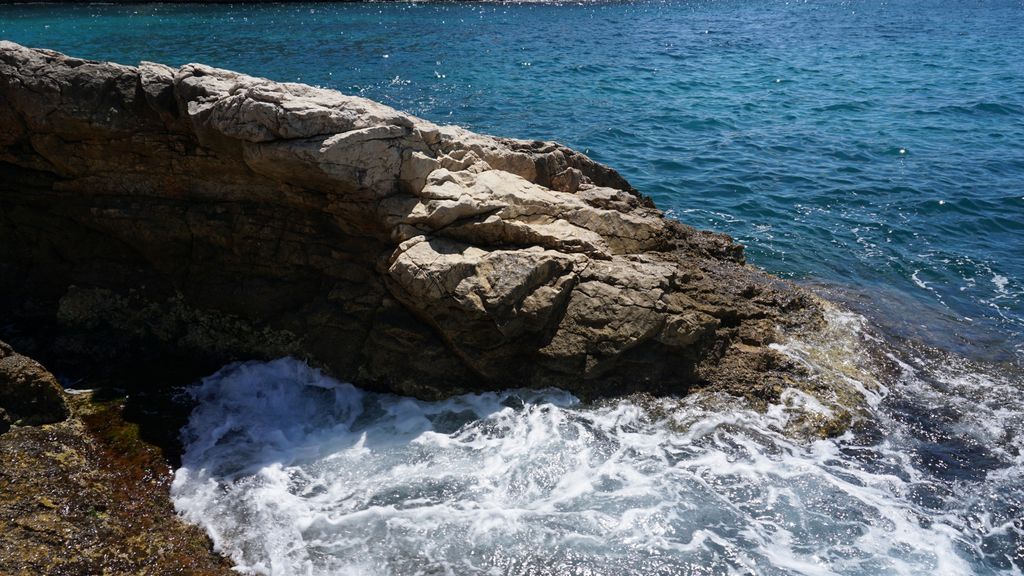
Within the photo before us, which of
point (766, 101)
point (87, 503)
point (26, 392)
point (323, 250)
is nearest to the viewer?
point (87, 503)

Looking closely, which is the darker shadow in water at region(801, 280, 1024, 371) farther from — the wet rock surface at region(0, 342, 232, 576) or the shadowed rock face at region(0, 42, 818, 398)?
the wet rock surface at region(0, 342, 232, 576)

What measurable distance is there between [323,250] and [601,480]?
5.38 meters

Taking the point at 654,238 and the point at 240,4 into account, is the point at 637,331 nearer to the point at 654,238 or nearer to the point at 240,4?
the point at 654,238

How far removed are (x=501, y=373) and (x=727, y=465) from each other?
336 cm

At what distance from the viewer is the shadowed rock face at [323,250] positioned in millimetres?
9859

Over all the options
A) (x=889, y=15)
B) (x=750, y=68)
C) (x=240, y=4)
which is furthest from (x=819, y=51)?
(x=240, y=4)

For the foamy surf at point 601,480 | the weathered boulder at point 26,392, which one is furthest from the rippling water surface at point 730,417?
the weathered boulder at point 26,392

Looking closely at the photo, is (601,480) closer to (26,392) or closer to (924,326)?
(26,392)

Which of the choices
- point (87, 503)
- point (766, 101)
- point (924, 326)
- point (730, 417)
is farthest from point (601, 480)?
point (766, 101)

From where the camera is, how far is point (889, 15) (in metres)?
46.1

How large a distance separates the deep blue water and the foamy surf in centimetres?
340

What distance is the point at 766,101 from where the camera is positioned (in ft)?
87.1

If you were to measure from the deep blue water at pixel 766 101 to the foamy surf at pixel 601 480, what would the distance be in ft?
11.1

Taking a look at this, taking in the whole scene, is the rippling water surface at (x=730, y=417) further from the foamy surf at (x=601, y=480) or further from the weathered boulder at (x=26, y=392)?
the weathered boulder at (x=26, y=392)
